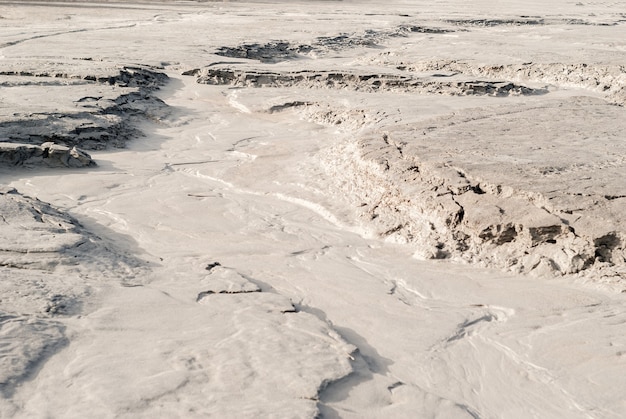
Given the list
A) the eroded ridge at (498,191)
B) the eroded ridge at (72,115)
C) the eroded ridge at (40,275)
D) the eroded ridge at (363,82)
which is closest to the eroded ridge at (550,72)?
the eroded ridge at (363,82)

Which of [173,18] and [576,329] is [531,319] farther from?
[173,18]

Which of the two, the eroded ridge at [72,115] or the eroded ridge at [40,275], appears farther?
the eroded ridge at [72,115]

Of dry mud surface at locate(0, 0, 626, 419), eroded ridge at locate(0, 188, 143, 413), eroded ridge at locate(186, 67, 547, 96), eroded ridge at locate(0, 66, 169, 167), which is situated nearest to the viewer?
eroded ridge at locate(0, 188, 143, 413)

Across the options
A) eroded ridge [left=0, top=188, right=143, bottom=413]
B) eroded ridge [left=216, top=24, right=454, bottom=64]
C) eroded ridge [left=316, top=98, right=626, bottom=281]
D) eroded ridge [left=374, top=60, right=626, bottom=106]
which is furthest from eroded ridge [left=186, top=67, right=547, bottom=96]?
eroded ridge [left=0, top=188, right=143, bottom=413]

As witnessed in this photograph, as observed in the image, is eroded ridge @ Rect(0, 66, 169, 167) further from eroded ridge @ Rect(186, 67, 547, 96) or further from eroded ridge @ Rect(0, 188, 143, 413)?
eroded ridge @ Rect(0, 188, 143, 413)

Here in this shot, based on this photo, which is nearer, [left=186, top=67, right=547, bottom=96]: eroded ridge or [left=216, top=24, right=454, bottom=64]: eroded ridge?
[left=186, top=67, right=547, bottom=96]: eroded ridge

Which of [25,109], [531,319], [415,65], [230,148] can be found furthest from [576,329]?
[415,65]

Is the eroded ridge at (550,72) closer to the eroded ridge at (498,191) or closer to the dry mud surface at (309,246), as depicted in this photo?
the dry mud surface at (309,246)

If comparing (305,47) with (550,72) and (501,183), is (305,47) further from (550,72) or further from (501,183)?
(501,183)

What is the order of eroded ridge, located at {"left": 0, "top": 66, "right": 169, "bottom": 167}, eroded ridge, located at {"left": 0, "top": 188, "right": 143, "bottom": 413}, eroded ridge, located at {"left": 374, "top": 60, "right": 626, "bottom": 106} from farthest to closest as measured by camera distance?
eroded ridge, located at {"left": 374, "top": 60, "right": 626, "bottom": 106}, eroded ridge, located at {"left": 0, "top": 66, "right": 169, "bottom": 167}, eroded ridge, located at {"left": 0, "top": 188, "right": 143, "bottom": 413}
